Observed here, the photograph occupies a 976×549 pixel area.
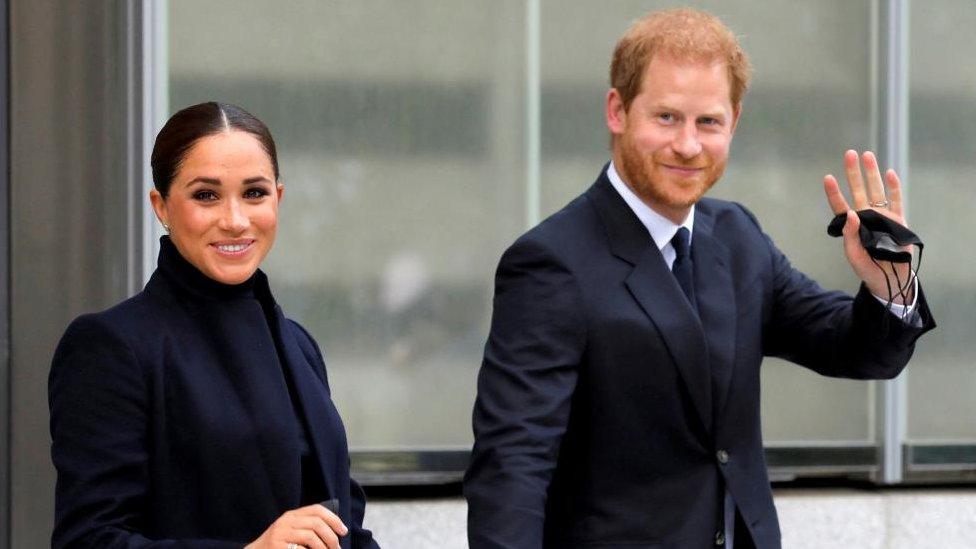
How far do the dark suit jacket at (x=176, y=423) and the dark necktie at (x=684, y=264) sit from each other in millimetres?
816

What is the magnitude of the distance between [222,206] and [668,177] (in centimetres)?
91

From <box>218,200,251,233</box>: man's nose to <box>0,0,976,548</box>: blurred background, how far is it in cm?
254

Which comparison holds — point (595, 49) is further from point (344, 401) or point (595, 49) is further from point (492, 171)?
point (344, 401)

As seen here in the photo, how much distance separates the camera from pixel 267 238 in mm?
3314

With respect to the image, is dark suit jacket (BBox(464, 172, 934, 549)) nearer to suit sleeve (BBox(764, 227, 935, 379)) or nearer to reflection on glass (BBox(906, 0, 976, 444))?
suit sleeve (BBox(764, 227, 935, 379))

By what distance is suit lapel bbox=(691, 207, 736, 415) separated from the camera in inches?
135

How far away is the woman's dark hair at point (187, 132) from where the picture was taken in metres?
3.25

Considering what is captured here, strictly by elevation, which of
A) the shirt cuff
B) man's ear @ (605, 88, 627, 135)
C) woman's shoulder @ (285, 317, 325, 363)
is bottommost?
woman's shoulder @ (285, 317, 325, 363)

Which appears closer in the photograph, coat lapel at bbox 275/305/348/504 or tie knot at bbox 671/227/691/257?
coat lapel at bbox 275/305/348/504

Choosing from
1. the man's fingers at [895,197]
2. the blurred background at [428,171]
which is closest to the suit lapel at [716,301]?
the man's fingers at [895,197]

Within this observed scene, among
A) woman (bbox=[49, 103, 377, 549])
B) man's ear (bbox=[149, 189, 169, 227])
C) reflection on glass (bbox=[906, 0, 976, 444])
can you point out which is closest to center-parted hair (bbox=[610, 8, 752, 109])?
woman (bbox=[49, 103, 377, 549])

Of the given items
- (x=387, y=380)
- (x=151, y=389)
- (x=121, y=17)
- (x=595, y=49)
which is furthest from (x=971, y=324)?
(x=151, y=389)

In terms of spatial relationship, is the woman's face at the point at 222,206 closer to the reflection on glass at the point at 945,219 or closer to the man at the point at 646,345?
the man at the point at 646,345

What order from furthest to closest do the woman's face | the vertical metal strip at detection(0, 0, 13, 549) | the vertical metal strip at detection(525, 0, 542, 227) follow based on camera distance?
the vertical metal strip at detection(525, 0, 542, 227) < the vertical metal strip at detection(0, 0, 13, 549) < the woman's face
